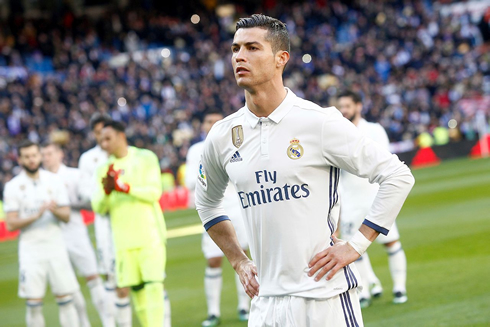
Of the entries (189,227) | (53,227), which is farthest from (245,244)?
(189,227)

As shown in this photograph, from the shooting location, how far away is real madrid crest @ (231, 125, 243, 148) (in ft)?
12.6

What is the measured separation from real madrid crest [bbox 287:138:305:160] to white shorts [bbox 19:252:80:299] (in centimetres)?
526

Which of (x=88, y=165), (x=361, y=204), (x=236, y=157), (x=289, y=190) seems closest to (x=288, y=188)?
(x=289, y=190)

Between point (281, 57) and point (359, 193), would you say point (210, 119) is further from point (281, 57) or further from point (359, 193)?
point (281, 57)

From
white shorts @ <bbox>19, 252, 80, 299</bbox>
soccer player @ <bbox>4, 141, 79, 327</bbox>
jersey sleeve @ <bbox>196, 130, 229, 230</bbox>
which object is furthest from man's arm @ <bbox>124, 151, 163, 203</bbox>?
jersey sleeve @ <bbox>196, 130, 229, 230</bbox>

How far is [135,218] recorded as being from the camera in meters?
7.27

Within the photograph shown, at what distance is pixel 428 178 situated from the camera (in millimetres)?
22828


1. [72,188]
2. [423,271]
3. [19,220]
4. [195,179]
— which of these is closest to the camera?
[19,220]

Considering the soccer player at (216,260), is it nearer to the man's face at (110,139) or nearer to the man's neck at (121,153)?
the man's neck at (121,153)

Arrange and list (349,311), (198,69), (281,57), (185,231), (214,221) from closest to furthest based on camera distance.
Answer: (349,311), (281,57), (214,221), (185,231), (198,69)

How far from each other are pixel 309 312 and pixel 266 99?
107 centimetres

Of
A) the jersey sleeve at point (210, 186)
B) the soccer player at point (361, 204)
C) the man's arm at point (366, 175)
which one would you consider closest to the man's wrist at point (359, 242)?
the man's arm at point (366, 175)

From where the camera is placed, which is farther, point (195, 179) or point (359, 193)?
point (195, 179)

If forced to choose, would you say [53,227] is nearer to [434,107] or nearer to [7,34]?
[434,107]
